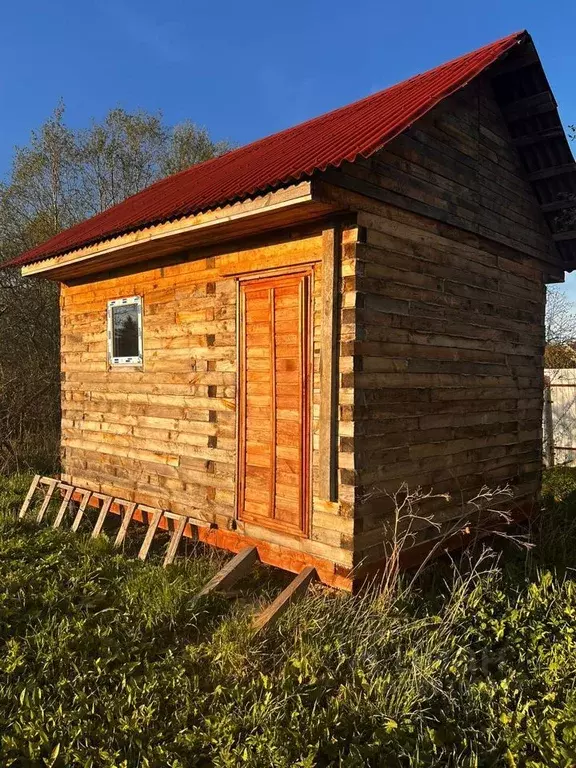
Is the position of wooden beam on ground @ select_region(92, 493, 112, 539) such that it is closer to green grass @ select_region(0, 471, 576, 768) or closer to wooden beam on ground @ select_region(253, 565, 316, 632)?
green grass @ select_region(0, 471, 576, 768)

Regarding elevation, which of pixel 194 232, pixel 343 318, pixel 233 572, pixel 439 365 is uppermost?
pixel 194 232

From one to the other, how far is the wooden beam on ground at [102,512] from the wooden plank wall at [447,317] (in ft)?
12.0

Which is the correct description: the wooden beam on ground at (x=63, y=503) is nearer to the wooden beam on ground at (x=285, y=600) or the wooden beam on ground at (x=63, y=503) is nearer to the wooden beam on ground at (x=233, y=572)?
the wooden beam on ground at (x=233, y=572)

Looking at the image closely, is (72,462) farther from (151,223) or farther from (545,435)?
(545,435)

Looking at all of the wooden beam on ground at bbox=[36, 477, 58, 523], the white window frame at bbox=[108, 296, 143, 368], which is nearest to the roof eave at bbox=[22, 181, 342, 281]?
the white window frame at bbox=[108, 296, 143, 368]

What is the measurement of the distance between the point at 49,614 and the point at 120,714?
1.53 metres

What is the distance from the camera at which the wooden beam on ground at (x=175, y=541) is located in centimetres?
588

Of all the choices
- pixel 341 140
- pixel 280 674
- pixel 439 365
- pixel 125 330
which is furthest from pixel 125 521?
pixel 341 140

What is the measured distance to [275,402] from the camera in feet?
18.0

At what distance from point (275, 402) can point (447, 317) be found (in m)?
2.02

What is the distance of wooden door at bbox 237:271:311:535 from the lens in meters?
5.23

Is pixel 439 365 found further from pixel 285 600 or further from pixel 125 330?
pixel 125 330

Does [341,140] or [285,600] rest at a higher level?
[341,140]

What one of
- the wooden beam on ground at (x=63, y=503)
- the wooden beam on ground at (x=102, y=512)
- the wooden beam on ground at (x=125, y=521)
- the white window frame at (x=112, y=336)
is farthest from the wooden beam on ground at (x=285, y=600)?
the wooden beam on ground at (x=63, y=503)
